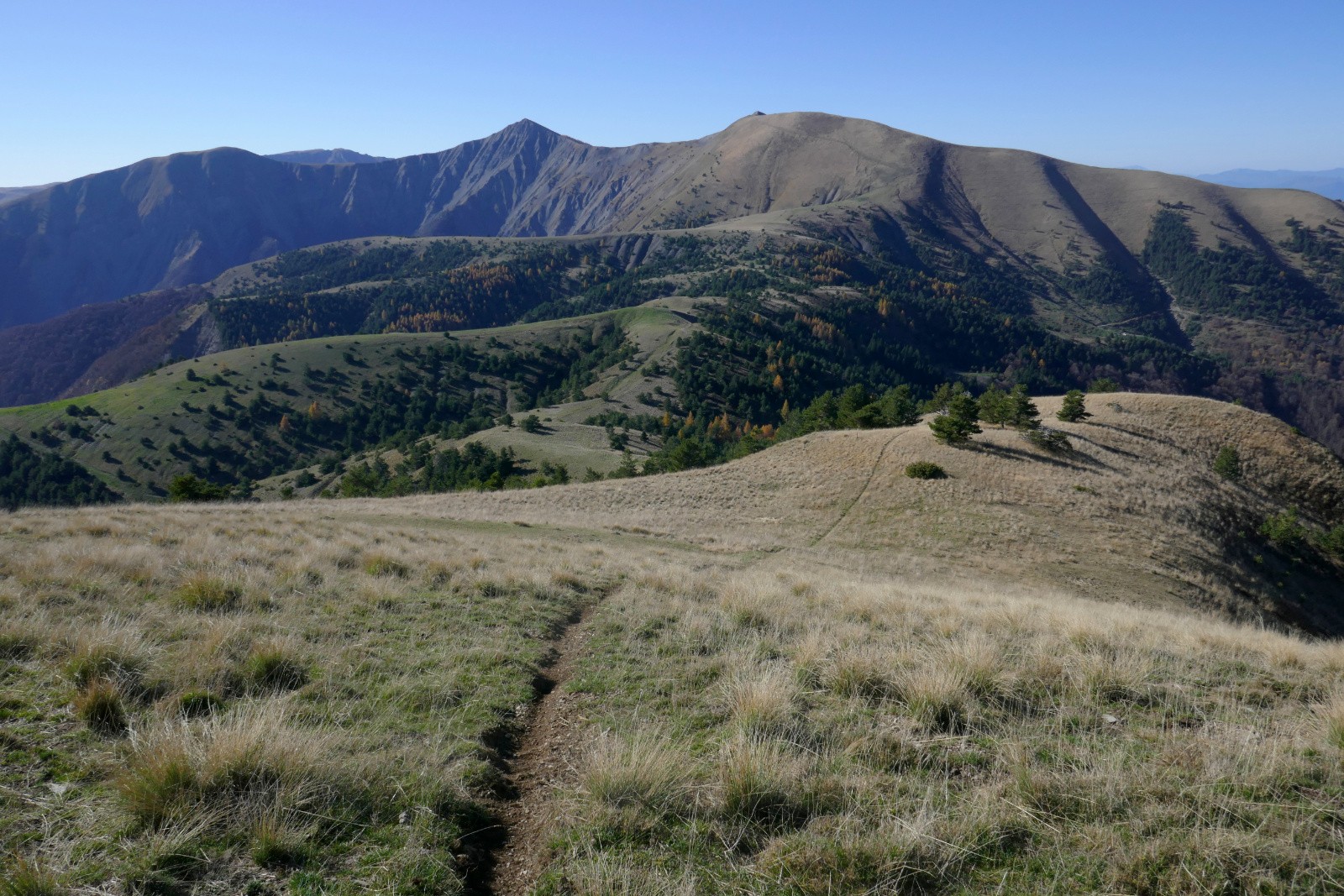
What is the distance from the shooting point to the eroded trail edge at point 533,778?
14.1ft

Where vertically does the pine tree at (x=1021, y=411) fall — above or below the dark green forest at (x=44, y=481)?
above

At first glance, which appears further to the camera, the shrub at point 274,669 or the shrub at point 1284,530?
the shrub at point 1284,530

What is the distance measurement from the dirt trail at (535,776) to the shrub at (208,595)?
15.5 ft

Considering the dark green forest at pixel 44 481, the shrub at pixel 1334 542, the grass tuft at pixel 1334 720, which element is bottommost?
the dark green forest at pixel 44 481

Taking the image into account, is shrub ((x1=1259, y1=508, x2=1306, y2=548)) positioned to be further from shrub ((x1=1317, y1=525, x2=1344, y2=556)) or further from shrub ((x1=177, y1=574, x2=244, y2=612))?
shrub ((x1=177, y1=574, x2=244, y2=612))

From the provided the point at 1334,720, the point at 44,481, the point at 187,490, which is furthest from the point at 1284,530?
the point at 44,481

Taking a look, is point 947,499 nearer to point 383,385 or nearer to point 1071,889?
point 1071,889

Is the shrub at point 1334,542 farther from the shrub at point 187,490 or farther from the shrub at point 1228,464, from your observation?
the shrub at point 187,490

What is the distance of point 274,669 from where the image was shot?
6.74 metres

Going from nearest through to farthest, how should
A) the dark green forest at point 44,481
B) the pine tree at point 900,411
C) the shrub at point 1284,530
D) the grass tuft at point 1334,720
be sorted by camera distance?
the grass tuft at point 1334,720, the shrub at point 1284,530, the pine tree at point 900,411, the dark green forest at point 44,481

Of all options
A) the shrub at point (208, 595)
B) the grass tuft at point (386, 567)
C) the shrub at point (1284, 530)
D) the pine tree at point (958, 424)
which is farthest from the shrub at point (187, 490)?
the shrub at point (1284, 530)

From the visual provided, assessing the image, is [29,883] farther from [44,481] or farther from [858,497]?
[44,481]

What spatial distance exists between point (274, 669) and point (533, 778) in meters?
3.26

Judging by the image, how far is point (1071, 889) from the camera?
3.75 metres
